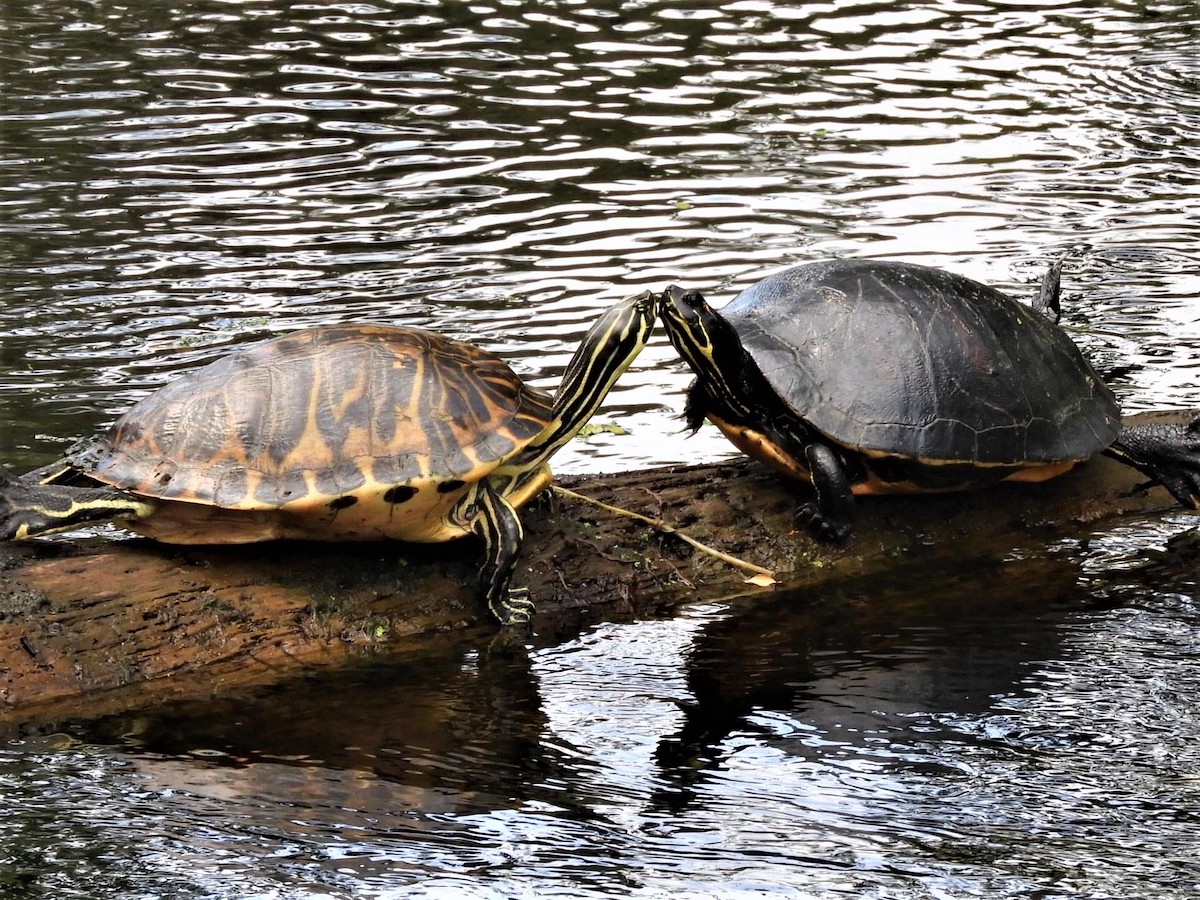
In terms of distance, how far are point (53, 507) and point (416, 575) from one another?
1.48 metres

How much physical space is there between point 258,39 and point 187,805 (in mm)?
12953

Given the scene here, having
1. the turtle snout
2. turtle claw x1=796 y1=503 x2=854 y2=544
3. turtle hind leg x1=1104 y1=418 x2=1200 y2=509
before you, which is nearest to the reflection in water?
turtle hind leg x1=1104 y1=418 x2=1200 y2=509

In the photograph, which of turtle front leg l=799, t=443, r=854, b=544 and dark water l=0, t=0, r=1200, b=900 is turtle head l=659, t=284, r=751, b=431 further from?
dark water l=0, t=0, r=1200, b=900

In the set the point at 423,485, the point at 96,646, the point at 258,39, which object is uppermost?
the point at 258,39

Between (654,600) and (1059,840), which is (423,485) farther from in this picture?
(1059,840)

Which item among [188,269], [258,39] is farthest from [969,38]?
[188,269]

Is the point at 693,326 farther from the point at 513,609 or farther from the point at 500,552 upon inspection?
the point at 513,609

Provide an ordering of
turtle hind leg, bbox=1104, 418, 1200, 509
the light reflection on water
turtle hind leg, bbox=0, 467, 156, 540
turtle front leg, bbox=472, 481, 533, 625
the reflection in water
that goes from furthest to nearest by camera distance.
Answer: the reflection in water
turtle hind leg, bbox=1104, 418, 1200, 509
turtle front leg, bbox=472, 481, 533, 625
turtle hind leg, bbox=0, 467, 156, 540
the light reflection on water

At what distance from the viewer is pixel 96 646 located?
5594mm

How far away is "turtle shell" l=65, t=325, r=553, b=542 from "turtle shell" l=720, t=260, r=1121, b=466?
126cm

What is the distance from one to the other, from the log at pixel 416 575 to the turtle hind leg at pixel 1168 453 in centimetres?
21

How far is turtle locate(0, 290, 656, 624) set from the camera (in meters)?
5.77

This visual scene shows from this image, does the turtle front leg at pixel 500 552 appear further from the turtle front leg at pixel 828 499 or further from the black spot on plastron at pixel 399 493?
the turtle front leg at pixel 828 499

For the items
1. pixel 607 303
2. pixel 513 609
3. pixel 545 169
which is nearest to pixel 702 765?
pixel 513 609
